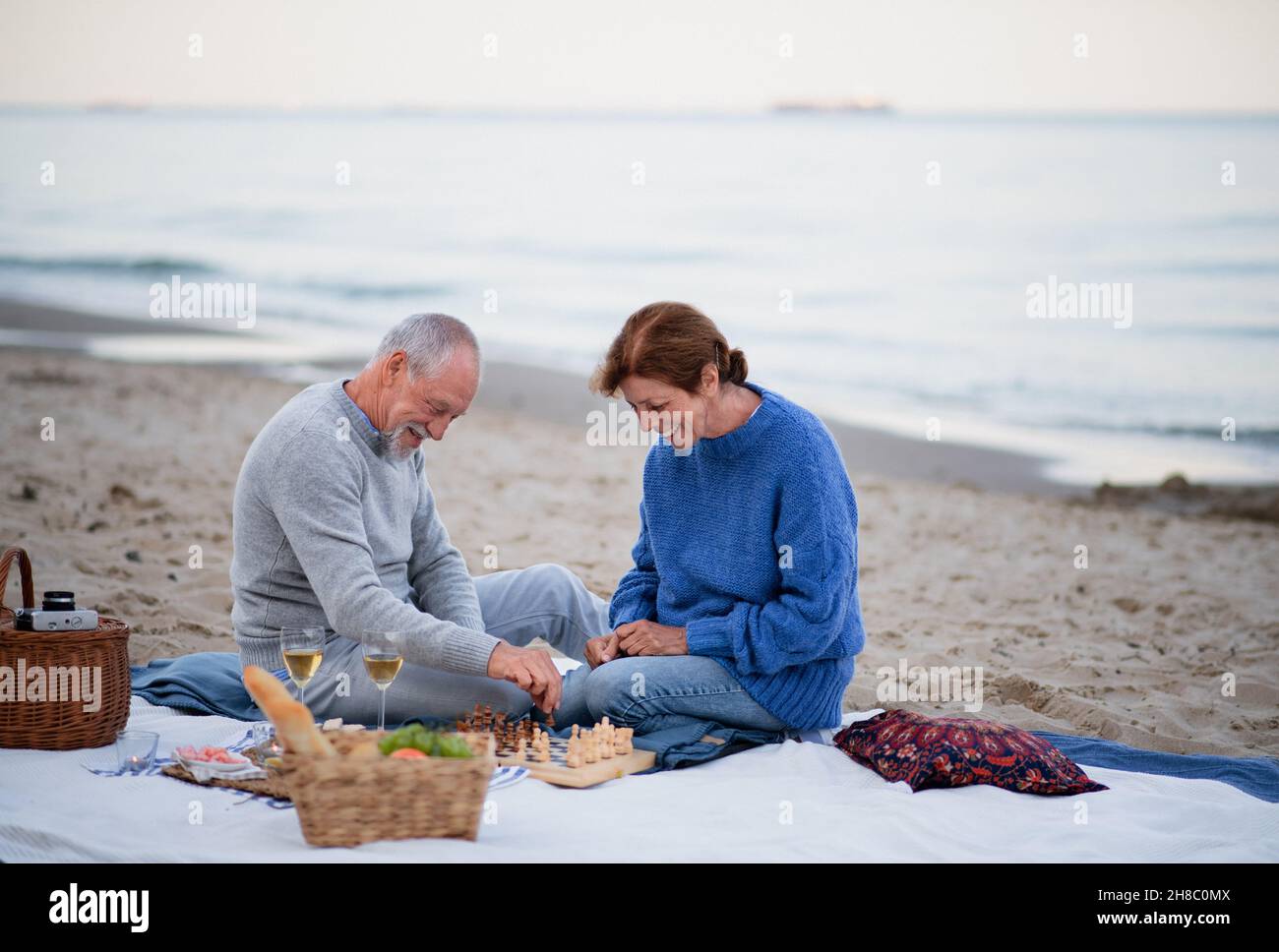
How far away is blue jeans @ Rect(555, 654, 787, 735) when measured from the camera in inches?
165

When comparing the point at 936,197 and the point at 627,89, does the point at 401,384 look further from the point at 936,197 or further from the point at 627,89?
the point at 936,197

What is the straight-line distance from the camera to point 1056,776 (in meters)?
3.90

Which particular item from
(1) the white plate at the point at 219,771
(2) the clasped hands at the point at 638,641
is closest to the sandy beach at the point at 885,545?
(2) the clasped hands at the point at 638,641

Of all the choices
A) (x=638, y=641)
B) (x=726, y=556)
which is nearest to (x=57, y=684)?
(x=638, y=641)

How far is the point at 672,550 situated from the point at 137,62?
24627 millimetres

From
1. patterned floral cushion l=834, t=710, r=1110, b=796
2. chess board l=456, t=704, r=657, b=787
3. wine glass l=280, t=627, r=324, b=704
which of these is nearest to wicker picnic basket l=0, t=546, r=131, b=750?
wine glass l=280, t=627, r=324, b=704

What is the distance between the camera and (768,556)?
4168 millimetres

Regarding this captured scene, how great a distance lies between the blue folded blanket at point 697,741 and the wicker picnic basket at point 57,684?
1.70 feet

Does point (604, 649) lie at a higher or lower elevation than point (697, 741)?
higher

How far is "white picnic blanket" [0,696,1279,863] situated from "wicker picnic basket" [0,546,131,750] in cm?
6

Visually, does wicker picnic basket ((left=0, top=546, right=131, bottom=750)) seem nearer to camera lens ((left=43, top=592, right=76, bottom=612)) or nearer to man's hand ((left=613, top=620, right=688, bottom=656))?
camera lens ((left=43, top=592, right=76, bottom=612))

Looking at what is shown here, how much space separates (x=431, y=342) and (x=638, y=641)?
1.18 metres

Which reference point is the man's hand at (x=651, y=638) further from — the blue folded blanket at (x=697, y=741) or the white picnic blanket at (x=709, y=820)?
the white picnic blanket at (x=709, y=820)

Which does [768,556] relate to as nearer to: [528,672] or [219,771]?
[528,672]
